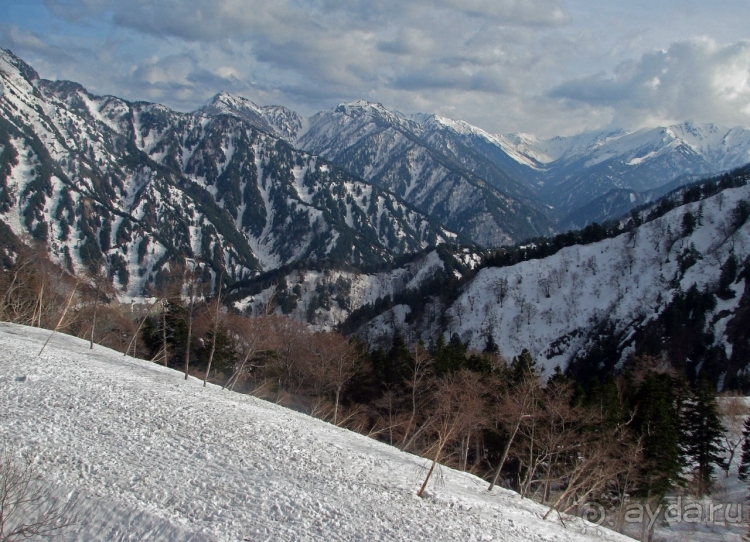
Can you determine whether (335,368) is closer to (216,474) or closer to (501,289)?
(216,474)

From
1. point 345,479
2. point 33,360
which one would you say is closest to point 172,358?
point 33,360

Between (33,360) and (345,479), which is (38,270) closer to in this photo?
(33,360)

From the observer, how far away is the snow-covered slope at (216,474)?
18.5 metres

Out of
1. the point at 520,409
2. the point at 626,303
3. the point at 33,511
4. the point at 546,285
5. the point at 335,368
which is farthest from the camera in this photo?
the point at 546,285

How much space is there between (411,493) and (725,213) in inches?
6293

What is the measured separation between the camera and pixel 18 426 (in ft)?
77.5

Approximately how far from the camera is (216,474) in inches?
859

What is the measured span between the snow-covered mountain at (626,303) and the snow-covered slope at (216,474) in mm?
94023

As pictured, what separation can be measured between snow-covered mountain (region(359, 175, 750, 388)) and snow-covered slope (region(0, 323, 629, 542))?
94023 mm

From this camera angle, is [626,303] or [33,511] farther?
[626,303]

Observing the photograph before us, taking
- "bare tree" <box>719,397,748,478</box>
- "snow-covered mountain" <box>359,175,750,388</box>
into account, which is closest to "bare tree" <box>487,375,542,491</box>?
"bare tree" <box>719,397,748,478</box>

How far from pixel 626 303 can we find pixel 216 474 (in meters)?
134

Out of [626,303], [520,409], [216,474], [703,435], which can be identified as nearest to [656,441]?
[703,435]

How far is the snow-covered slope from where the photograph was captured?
18.5 meters
